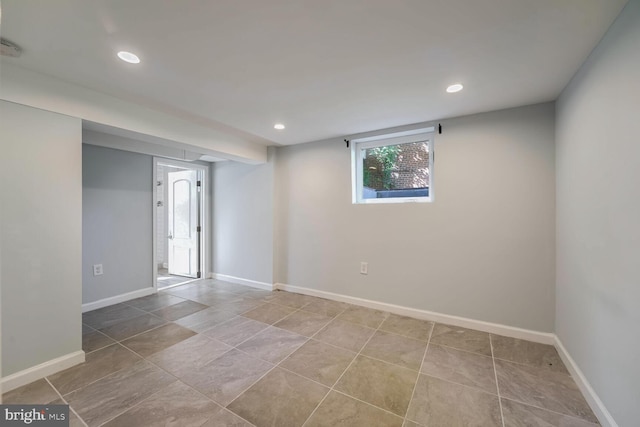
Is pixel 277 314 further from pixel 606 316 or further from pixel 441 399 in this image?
Result: pixel 606 316

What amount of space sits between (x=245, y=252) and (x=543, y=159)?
3.88 meters

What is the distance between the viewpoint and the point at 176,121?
288 cm

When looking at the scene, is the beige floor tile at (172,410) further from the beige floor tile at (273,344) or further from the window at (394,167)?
the window at (394,167)

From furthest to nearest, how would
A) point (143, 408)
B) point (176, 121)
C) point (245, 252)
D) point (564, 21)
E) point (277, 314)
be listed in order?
point (245, 252) → point (277, 314) → point (176, 121) → point (143, 408) → point (564, 21)

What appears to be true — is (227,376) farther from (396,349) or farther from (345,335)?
(396,349)

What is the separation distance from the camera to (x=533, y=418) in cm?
170

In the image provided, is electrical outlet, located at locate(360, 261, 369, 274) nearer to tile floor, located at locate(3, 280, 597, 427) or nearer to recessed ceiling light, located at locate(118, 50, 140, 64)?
tile floor, located at locate(3, 280, 597, 427)

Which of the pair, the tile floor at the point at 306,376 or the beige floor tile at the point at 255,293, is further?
the beige floor tile at the point at 255,293

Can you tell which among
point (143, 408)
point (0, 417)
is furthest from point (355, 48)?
point (0, 417)

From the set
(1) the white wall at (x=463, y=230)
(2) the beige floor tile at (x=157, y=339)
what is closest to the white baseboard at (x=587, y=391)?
(1) the white wall at (x=463, y=230)

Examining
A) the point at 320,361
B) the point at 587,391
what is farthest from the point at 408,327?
the point at 587,391

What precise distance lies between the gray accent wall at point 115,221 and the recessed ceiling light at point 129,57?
2.00 meters

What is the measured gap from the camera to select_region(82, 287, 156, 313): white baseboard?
3.28 meters

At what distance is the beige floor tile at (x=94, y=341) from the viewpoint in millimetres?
2449
